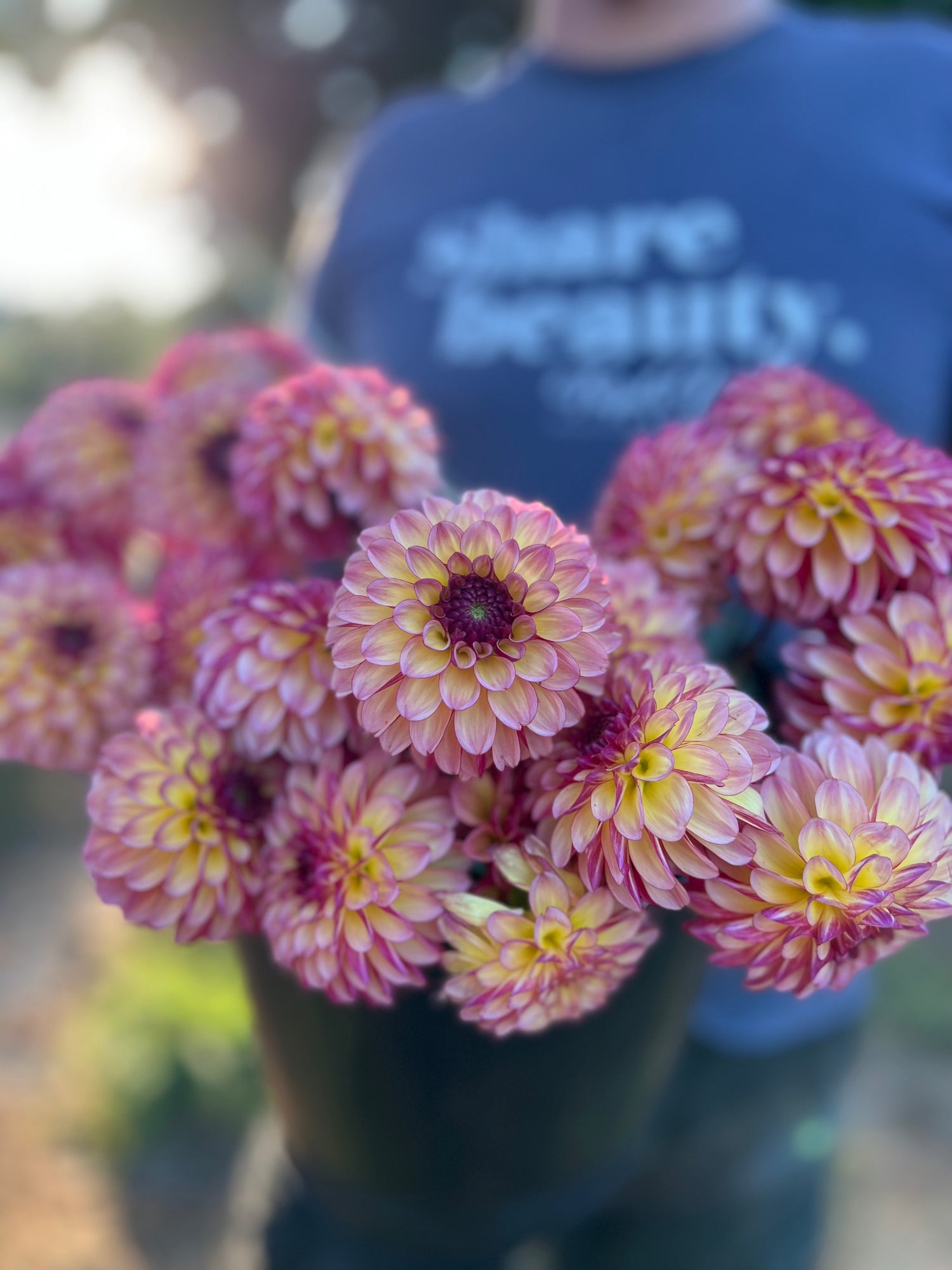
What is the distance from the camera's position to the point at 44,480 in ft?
1.67

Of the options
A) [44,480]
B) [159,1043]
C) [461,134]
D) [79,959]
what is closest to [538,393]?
[461,134]

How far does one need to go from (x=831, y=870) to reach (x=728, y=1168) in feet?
2.27

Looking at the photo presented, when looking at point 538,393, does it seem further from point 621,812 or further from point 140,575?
point 621,812

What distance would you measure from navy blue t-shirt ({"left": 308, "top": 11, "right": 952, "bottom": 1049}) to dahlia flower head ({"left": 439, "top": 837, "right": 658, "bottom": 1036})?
500 millimetres

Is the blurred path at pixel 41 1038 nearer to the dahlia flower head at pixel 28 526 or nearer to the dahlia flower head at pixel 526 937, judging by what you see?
the dahlia flower head at pixel 28 526

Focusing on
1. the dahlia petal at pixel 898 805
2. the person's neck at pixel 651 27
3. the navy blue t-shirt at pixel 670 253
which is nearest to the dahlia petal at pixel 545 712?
the dahlia petal at pixel 898 805

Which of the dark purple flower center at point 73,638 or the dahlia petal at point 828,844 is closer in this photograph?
the dahlia petal at point 828,844

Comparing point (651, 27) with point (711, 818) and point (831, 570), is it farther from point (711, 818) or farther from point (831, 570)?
point (711, 818)

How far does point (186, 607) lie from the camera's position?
0.43 m

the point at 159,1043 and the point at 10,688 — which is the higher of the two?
the point at 10,688

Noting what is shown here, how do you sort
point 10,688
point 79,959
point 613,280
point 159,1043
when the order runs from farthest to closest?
point 79,959 → point 159,1043 → point 613,280 → point 10,688

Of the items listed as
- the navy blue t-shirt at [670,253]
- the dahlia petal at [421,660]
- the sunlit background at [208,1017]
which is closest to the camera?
the dahlia petal at [421,660]

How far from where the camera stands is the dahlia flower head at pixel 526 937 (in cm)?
30

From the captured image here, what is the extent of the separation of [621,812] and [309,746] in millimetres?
125
